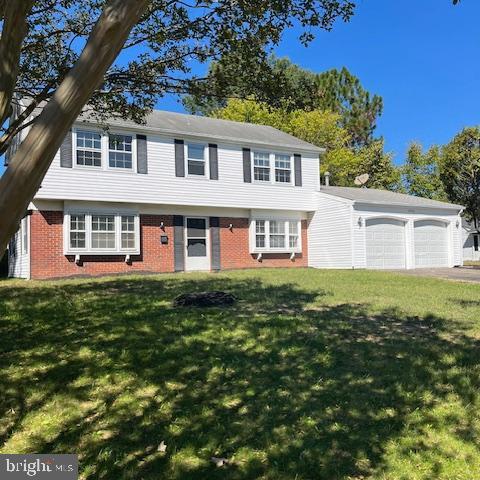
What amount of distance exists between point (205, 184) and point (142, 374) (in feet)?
49.9

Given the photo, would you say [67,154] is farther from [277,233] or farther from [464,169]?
[464,169]

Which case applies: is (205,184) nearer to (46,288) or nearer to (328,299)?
(46,288)

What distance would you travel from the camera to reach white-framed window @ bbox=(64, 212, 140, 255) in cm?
1753

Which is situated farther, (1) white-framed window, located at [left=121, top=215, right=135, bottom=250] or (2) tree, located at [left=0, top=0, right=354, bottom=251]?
(1) white-framed window, located at [left=121, top=215, right=135, bottom=250]

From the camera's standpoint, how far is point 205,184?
20297mm

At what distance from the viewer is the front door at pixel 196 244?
20.3 m

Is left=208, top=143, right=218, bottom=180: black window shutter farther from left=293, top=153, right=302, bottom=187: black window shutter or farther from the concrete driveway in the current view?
the concrete driveway

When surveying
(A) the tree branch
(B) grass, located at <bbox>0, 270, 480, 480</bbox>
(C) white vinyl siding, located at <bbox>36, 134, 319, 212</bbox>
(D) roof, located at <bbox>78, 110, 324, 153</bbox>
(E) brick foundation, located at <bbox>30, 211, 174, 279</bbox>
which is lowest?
(B) grass, located at <bbox>0, 270, 480, 480</bbox>

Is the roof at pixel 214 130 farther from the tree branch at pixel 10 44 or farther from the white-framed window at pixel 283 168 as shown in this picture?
the tree branch at pixel 10 44

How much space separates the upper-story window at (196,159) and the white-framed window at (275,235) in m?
3.27

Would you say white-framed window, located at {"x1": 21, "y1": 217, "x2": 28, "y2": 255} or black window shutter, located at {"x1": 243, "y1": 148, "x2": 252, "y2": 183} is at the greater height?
black window shutter, located at {"x1": 243, "y1": 148, "x2": 252, "y2": 183}

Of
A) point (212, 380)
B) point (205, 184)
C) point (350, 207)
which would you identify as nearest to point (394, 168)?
point (350, 207)

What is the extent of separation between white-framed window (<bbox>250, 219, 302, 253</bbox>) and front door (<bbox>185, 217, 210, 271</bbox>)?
7.00 feet

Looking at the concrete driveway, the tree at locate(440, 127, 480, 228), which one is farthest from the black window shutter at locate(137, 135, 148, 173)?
the tree at locate(440, 127, 480, 228)
